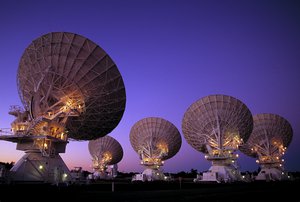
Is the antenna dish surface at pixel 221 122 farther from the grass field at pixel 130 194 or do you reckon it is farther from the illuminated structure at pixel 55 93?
the grass field at pixel 130 194

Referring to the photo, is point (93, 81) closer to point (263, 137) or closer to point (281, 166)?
point (263, 137)

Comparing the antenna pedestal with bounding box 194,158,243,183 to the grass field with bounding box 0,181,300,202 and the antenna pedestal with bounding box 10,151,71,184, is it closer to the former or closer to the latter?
the grass field with bounding box 0,181,300,202

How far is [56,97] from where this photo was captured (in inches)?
1427

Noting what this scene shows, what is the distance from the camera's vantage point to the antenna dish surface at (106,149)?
83625 millimetres

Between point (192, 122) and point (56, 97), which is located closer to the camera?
point (56, 97)

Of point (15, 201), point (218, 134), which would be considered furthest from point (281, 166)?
point (15, 201)

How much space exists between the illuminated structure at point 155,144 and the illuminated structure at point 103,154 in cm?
1693

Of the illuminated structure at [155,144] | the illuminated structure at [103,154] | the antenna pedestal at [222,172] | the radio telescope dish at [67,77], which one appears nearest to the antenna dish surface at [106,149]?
the illuminated structure at [103,154]

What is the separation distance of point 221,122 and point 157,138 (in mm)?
18935

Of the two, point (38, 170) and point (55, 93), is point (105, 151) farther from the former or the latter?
point (38, 170)

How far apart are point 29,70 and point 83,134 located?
12.3 metres

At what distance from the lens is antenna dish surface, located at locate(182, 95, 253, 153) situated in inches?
2144

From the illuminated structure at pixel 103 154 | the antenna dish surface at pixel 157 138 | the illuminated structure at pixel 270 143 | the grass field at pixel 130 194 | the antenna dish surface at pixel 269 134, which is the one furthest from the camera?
the illuminated structure at pixel 103 154

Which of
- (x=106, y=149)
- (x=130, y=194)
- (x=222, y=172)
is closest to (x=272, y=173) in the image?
(x=222, y=172)
